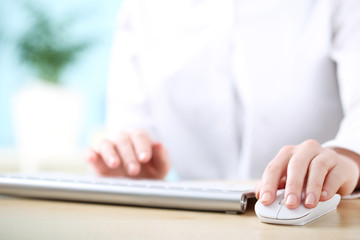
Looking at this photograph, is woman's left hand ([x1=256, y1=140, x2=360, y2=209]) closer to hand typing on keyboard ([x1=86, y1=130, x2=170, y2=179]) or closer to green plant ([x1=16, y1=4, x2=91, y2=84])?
hand typing on keyboard ([x1=86, y1=130, x2=170, y2=179])

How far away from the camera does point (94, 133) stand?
2717mm

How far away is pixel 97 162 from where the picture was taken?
91cm

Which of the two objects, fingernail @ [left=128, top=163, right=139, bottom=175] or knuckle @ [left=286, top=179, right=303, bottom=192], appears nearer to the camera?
knuckle @ [left=286, top=179, right=303, bottom=192]

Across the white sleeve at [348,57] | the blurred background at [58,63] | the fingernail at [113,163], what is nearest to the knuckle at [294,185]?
the white sleeve at [348,57]

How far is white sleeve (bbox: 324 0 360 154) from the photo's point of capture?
876 mm

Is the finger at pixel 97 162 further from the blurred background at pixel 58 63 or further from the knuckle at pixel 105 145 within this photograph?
the blurred background at pixel 58 63

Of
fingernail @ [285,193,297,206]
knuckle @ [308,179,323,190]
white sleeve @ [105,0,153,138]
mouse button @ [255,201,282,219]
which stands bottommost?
white sleeve @ [105,0,153,138]

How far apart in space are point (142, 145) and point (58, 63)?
7.13 ft

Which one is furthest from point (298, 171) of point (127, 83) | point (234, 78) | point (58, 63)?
point (58, 63)

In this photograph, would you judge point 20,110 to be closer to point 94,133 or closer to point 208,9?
point 94,133

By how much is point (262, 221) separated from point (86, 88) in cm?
255

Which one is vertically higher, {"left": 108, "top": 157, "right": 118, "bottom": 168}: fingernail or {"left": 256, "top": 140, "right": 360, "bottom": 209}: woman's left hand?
{"left": 256, "top": 140, "right": 360, "bottom": 209}: woman's left hand

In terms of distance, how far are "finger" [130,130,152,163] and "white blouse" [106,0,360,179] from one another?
11.2 inches

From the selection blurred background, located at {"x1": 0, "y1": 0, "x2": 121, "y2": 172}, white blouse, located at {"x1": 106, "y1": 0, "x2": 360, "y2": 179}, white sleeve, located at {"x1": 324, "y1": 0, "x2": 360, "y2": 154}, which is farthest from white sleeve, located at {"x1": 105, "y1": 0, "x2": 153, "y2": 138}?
blurred background, located at {"x1": 0, "y1": 0, "x2": 121, "y2": 172}
